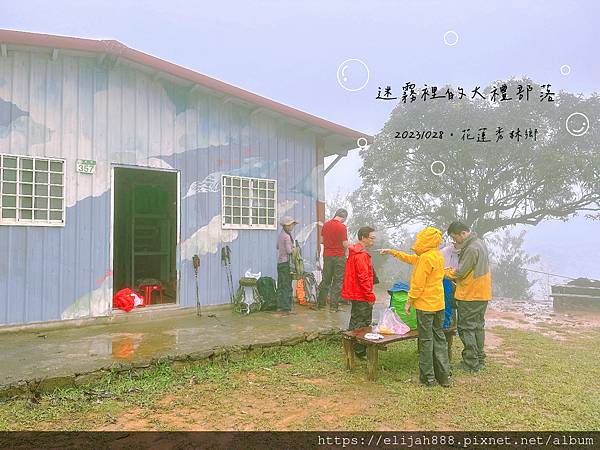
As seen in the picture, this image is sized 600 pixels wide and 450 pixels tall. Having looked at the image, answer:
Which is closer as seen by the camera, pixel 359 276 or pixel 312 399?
pixel 312 399

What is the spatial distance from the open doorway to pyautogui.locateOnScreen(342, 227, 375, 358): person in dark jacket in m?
4.82

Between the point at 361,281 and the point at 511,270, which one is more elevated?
the point at 361,281

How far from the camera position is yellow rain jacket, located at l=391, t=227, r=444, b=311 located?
176 inches

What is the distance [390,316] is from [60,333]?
443 centimetres

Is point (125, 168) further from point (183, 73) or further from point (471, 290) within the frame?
point (471, 290)

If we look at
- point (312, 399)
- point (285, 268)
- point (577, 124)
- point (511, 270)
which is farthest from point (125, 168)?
point (511, 270)

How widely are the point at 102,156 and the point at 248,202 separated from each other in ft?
8.77

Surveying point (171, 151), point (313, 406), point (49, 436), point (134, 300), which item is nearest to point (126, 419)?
point (49, 436)

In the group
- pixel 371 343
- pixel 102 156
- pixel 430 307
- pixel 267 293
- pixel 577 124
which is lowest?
pixel 371 343

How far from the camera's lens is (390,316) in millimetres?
4875

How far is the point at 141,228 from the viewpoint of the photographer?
931 centimetres

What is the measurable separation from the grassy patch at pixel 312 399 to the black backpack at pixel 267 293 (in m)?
2.09

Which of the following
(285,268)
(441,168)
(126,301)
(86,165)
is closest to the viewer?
(86,165)

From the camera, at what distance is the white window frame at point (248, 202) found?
25.6 feet
